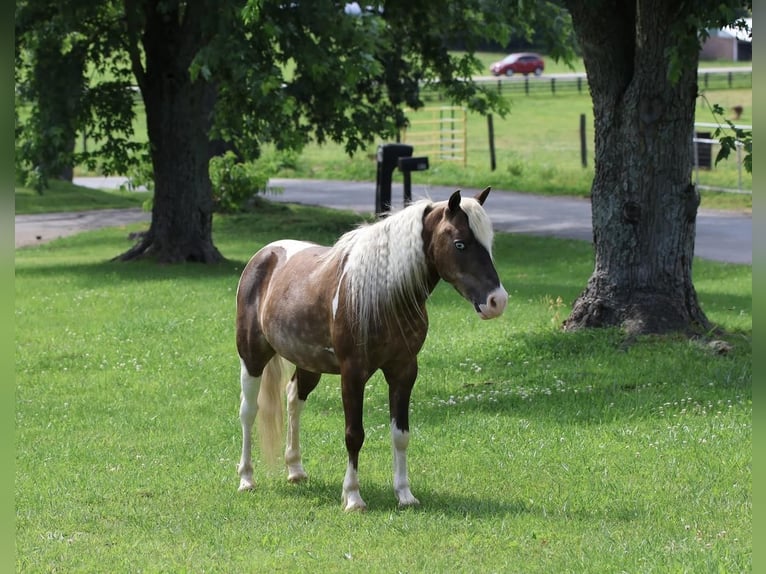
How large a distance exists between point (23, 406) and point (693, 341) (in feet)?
21.9

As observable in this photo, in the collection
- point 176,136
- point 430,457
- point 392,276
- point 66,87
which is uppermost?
point 66,87

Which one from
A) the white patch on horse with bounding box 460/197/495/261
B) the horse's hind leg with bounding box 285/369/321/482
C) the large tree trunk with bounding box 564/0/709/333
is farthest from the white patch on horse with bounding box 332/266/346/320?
the large tree trunk with bounding box 564/0/709/333

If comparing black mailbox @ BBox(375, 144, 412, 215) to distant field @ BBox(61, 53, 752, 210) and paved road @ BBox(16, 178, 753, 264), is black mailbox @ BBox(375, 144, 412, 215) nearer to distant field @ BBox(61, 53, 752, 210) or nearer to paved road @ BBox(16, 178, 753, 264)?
distant field @ BBox(61, 53, 752, 210)

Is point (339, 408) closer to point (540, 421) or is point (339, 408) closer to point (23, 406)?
point (540, 421)

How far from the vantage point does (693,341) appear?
11.4 m

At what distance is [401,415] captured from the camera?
6.79m

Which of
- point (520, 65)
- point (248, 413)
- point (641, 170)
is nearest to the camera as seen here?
point (248, 413)

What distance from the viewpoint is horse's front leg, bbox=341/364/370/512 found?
663cm

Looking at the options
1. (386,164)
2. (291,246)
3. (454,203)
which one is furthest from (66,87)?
(454,203)

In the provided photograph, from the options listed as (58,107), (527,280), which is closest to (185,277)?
(58,107)

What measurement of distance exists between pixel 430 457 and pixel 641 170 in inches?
201

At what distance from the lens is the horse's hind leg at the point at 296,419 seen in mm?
7555

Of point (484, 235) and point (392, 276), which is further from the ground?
point (484, 235)

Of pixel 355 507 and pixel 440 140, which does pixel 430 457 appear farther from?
pixel 440 140
